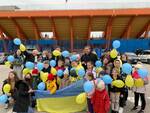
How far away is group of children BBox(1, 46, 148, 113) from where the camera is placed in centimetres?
702

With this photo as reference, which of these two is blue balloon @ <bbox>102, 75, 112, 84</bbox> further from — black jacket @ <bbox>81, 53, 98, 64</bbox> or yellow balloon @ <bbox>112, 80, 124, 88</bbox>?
black jacket @ <bbox>81, 53, 98, 64</bbox>

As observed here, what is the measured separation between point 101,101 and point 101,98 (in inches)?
3.1

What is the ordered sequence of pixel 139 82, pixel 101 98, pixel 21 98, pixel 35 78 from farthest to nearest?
pixel 35 78, pixel 139 82, pixel 101 98, pixel 21 98

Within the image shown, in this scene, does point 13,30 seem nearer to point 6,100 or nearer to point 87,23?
point 87,23

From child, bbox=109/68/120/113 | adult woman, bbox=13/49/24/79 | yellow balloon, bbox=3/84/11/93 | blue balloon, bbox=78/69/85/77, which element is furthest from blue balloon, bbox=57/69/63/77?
adult woman, bbox=13/49/24/79

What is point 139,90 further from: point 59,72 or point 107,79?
point 59,72

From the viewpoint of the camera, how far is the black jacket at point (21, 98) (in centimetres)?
687

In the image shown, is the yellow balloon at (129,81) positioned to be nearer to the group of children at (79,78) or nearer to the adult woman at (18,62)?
the group of children at (79,78)

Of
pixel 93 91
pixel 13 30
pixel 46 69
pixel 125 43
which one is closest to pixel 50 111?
pixel 46 69

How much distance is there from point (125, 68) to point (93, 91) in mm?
1045

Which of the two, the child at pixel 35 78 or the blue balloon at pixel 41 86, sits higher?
the child at pixel 35 78

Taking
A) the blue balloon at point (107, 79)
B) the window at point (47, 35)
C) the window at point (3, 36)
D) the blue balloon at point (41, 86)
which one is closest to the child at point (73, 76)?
the blue balloon at point (41, 86)

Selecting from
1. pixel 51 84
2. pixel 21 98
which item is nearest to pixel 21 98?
pixel 21 98

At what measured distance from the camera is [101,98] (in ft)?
24.0
